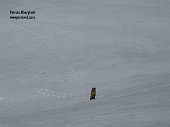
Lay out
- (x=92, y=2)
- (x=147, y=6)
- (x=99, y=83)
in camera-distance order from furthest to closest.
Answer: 1. (x=92, y=2)
2. (x=147, y=6)
3. (x=99, y=83)

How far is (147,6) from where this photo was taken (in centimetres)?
2234

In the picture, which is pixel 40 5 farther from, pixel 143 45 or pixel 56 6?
pixel 143 45

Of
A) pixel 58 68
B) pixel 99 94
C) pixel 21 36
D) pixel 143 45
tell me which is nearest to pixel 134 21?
pixel 143 45

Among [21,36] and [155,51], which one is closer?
[155,51]

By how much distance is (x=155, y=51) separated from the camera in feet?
45.1

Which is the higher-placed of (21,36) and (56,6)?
(56,6)

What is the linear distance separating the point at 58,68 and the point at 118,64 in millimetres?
2027

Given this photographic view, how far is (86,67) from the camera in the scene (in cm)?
1239

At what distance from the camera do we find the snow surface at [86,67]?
5.75m

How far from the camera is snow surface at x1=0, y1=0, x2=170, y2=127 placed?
18.9 ft

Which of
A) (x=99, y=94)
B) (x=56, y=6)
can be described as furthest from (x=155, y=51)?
(x=56, y=6)

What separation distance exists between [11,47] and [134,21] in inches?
262

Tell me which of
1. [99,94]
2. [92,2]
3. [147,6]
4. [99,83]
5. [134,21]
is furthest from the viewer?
[92,2]

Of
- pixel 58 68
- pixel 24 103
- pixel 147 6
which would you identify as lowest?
pixel 24 103
